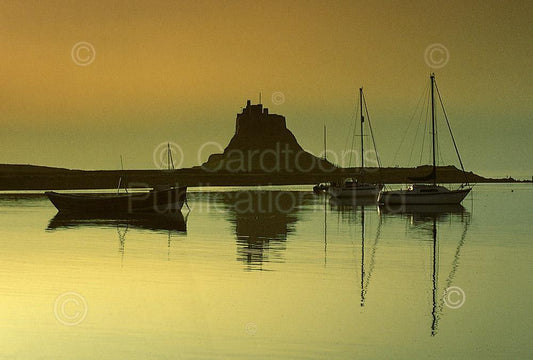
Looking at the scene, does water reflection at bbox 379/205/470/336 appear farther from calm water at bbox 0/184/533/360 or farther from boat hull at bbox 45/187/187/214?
boat hull at bbox 45/187/187/214

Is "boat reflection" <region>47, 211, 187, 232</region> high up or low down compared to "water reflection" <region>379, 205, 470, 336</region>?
down

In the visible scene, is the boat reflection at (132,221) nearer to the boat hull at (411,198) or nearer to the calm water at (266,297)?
the calm water at (266,297)

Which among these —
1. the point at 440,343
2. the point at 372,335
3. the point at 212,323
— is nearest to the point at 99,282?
the point at 212,323

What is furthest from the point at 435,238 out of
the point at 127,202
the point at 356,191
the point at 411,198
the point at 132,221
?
the point at 356,191

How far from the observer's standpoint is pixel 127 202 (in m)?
60.6

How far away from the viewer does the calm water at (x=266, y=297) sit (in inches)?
558

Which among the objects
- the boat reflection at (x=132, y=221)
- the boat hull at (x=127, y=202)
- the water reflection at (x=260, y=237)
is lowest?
the boat reflection at (x=132, y=221)

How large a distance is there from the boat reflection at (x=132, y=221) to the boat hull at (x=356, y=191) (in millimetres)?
29608

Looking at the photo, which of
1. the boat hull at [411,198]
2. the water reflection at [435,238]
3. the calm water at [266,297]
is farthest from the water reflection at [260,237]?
the boat hull at [411,198]

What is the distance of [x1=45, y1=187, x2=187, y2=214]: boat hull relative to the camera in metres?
60.3

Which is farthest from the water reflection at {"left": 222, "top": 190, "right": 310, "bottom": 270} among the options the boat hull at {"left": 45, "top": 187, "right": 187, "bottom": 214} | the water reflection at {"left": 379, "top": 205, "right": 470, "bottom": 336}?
the boat hull at {"left": 45, "top": 187, "right": 187, "bottom": 214}

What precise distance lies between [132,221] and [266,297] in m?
34.4

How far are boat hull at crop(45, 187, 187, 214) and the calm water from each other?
23509 mm

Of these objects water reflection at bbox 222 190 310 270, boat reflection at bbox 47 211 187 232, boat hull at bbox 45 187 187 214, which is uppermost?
boat hull at bbox 45 187 187 214
